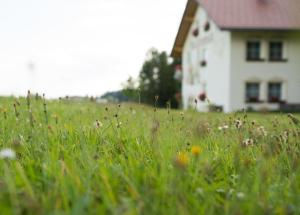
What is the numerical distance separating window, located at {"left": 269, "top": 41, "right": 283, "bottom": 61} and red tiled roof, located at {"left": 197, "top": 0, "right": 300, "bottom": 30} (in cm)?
174

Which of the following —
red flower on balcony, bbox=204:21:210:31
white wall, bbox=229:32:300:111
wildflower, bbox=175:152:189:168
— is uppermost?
red flower on balcony, bbox=204:21:210:31

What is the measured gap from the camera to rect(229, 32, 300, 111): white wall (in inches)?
1038

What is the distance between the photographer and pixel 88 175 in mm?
1717

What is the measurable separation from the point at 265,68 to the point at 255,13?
129 inches

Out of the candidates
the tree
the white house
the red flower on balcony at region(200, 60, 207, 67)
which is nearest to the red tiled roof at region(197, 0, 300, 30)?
the white house

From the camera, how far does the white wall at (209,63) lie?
26.7 meters

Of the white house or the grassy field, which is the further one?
the white house

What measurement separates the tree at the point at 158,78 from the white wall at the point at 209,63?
21560 mm

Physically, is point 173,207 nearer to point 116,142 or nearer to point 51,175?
point 51,175

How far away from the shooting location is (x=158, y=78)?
5912 centimetres

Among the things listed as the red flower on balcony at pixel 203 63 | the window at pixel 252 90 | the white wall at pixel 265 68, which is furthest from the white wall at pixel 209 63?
the window at pixel 252 90

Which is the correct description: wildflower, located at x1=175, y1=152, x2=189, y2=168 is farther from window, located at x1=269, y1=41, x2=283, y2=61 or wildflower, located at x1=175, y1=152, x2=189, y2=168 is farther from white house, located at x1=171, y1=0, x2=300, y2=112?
window, located at x1=269, y1=41, x2=283, y2=61

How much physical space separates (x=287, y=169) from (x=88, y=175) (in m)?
1.19

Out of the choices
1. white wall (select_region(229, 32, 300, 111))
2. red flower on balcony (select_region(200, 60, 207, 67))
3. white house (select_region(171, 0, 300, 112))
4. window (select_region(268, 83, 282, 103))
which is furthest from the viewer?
red flower on balcony (select_region(200, 60, 207, 67))
